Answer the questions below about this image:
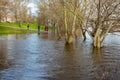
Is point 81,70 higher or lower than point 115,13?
lower

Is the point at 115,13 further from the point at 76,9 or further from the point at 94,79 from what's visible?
the point at 94,79

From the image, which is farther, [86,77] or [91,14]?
[91,14]

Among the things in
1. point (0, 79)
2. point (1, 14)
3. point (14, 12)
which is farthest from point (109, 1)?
point (14, 12)

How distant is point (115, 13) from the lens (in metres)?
31.3

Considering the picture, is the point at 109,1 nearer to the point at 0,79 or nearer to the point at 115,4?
the point at 115,4

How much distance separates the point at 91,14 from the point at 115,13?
8921 millimetres

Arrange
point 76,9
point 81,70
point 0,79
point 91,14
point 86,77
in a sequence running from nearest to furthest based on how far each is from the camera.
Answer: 1. point 0,79
2. point 86,77
3. point 81,70
4. point 76,9
5. point 91,14

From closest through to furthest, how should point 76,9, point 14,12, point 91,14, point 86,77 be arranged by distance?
point 86,77 < point 76,9 < point 91,14 < point 14,12

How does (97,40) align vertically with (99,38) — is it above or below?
below

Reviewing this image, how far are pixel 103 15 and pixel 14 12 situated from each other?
2347 inches

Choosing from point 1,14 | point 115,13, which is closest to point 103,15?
point 115,13

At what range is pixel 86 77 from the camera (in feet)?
50.4

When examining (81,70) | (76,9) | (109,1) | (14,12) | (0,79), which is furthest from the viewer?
(14,12)

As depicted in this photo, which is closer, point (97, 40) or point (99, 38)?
point (99, 38)
